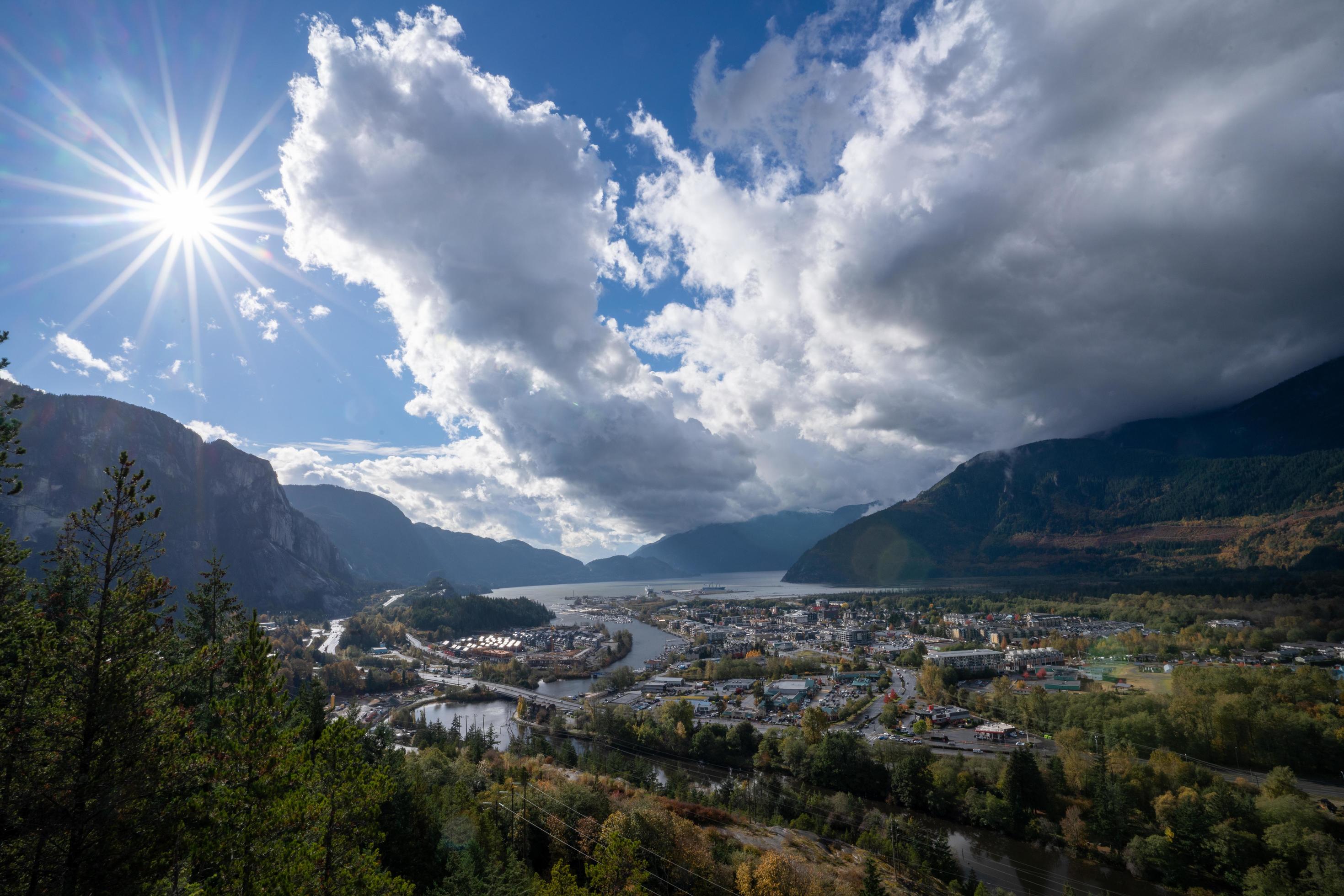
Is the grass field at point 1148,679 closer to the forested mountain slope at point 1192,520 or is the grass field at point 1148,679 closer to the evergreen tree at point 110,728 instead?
the evergreen tree at point 110,728

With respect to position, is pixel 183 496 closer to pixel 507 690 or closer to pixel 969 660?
pixel 507 690

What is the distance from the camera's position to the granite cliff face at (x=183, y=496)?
102 m

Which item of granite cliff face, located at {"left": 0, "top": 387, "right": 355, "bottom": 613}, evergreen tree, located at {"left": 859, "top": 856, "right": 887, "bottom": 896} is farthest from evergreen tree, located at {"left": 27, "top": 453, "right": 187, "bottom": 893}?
granite cliff face, located at {"left": 0, "top": 387, "right": 355, "bottom": 613}

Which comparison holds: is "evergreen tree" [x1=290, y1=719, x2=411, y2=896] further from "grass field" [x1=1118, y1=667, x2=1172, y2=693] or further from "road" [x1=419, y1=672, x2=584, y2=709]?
"grass field" [x1=1118, y1=667, x2=1172, y2=693]

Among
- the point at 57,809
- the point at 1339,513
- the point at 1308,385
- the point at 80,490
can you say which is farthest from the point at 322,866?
the point at 1308,385

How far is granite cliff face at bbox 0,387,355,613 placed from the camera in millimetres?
102000

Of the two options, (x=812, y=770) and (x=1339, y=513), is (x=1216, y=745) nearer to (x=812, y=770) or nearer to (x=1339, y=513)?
(x=812, y=770)

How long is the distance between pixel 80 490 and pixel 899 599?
165 metres

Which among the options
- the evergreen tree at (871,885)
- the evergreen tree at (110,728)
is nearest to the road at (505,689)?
the evergreen tree at (871,885)

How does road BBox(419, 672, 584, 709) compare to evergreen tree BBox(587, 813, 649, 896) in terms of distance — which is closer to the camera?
evergreen tree BBox(587, 813, 649, 896)

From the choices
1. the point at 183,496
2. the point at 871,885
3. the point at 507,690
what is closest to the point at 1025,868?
the point at 871,885

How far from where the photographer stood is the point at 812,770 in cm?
3169

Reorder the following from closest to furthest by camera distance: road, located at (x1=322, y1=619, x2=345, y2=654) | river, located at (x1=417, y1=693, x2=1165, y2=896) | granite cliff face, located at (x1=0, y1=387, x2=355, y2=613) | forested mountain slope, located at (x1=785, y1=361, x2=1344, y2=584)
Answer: river, located at (x1=417, y1=693, x2=1165, y2=896), road, located at (x1=322, y1=619, x2=345, y2=654), granite cliff face, located at (x1=0, y1=387, x2=355, y2=613), forested mountain slope, located at (x1=785, y1=361, x2=1344, y2=584)

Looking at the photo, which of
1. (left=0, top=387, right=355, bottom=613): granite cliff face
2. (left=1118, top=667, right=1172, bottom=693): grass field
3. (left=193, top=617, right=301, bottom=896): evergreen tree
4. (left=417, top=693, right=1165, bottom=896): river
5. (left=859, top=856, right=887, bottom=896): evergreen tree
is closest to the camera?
(left=193, top=617, right=301, bottom=896): evergreen tree
